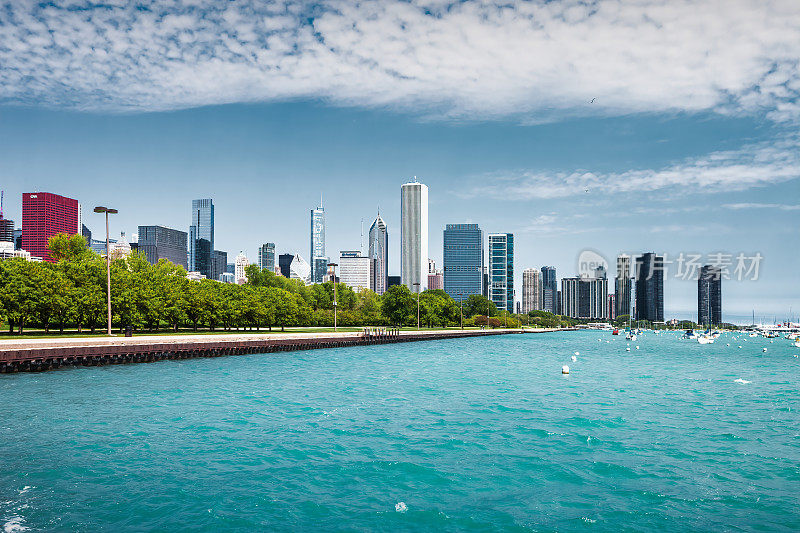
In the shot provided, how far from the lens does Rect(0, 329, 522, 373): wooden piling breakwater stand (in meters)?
49.7

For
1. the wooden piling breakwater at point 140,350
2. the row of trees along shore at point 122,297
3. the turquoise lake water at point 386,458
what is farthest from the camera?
the row of trees along shore at point 122,297

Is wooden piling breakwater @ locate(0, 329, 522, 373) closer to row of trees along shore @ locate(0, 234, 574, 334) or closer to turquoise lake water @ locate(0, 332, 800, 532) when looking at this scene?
turquoise lake water @ locate(0, 332, 800, 532)

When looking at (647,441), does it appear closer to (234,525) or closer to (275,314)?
(234,525)

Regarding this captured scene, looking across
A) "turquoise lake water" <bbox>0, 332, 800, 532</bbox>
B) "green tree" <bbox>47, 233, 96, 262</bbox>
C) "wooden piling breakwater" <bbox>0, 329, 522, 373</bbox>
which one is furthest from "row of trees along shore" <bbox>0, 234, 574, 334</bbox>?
"turquoise lake water" <bbox>0, 332, 800, 532</bbox>

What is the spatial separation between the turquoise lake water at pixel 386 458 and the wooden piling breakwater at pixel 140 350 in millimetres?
3925

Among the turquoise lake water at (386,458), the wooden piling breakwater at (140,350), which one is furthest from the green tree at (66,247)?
the turquoise lake water at (386,458)

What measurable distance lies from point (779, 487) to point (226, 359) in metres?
63.3

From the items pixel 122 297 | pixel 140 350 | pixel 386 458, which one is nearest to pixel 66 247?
pixel 122 297

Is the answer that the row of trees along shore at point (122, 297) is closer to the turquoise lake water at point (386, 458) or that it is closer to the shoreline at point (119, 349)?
the shoreline at point (119, 349)

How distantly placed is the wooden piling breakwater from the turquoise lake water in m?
3.93

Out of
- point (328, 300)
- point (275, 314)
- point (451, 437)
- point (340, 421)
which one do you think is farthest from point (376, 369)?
point (328, 300)

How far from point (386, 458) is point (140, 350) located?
47.6 metres

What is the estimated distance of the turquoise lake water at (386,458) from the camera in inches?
680

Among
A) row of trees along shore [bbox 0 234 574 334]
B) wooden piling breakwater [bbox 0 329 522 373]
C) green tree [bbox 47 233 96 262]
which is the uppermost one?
green tree [bbox 47 233 96 262]
